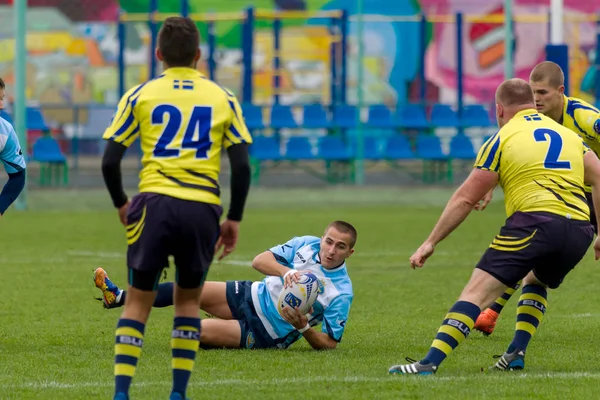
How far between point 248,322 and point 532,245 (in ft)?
7.41

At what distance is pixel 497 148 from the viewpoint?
22.6 ft

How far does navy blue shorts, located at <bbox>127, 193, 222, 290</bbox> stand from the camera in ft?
18.7

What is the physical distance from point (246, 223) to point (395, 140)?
1086 cm

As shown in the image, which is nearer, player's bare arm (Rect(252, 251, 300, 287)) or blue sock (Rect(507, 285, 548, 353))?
blue sock (Rect(507, 285, 548, 353))

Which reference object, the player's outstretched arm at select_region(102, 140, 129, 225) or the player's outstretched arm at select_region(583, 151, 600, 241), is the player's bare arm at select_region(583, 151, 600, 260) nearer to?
the player's outstretched arm at select_region(583, 151, 600, 241)

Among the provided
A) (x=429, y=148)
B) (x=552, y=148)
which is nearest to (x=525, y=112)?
(x=552, y=148)

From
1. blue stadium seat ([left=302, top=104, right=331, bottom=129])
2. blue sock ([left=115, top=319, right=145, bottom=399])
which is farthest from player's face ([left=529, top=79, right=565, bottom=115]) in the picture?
blue stadium seat ([left=302, top=104, right=331, bottom=129])

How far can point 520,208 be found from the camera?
700cm

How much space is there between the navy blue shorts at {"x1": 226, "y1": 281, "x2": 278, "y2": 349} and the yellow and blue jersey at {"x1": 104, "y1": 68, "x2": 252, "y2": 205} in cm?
246

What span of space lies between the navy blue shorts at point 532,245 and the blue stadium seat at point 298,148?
2141 cm

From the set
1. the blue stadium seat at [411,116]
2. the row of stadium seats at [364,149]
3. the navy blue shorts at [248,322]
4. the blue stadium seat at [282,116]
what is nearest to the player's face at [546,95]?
the navy blue shorts at [248,322]

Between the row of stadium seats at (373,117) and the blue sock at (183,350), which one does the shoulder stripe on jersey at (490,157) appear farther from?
the row of stadium seats at (373,117)

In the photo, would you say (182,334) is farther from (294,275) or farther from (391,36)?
(391,36)

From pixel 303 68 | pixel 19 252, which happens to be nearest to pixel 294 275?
pixel 19 252
